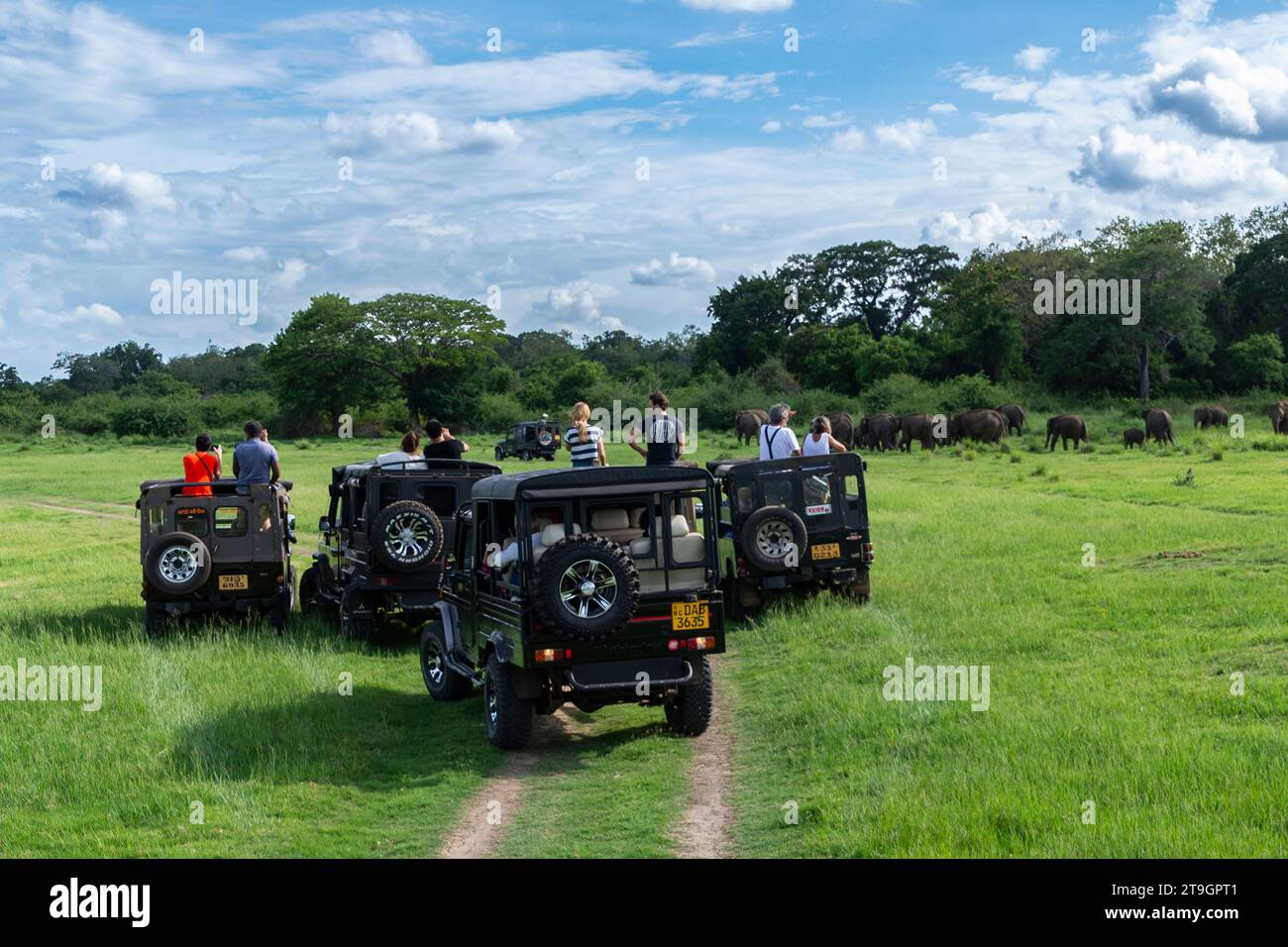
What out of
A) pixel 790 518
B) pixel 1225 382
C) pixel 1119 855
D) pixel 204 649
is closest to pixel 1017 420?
pixel 1225 382

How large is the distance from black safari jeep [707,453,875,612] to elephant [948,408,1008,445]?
34.2 metres

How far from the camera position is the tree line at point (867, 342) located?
66625 millimetres

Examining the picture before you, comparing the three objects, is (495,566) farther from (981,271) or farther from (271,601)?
(981,271)

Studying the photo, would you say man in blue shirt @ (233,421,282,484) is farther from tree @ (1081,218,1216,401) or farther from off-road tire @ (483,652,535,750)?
tree @ (1081,218,1216,401)

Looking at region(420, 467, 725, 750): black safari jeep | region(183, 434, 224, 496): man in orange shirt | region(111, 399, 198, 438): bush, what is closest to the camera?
region(420, 467, 725, 750): black safari jeep

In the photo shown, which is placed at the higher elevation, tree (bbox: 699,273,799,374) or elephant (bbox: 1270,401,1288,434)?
tree (bbox: 699,273,799,374)

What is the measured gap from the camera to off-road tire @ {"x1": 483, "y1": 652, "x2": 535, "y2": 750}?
32.5 feet

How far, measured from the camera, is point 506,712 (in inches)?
391

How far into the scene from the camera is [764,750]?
9750 mm

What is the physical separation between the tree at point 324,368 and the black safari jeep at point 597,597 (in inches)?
2923

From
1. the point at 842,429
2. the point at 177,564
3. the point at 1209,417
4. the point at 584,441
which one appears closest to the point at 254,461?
the point at 177,564

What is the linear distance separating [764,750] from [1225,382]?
65303 millimetres

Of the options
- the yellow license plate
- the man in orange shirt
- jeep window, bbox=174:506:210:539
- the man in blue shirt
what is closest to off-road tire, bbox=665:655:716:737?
the yellow license plate

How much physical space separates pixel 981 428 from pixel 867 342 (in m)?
30.4
